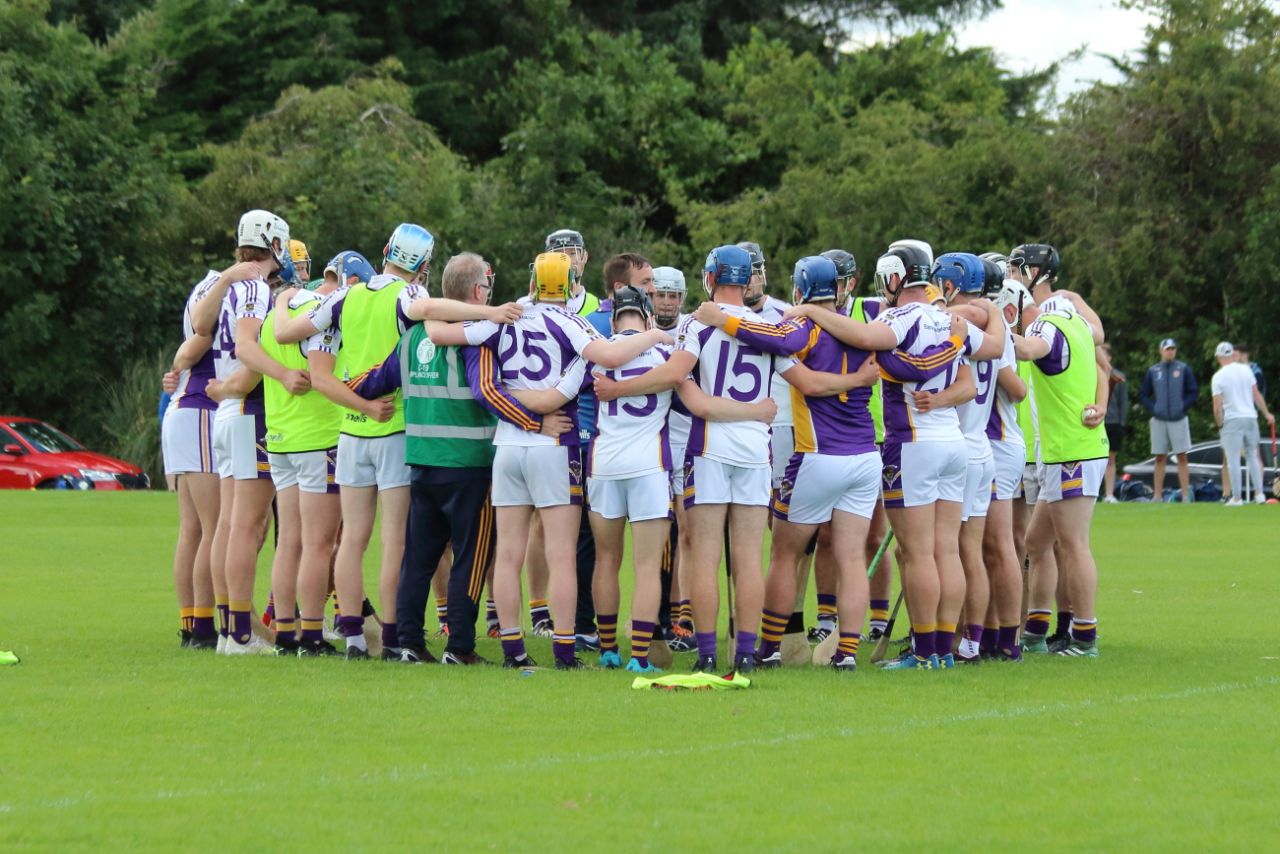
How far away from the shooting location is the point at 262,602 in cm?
1451

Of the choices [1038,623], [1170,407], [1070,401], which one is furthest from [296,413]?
[1170,407]

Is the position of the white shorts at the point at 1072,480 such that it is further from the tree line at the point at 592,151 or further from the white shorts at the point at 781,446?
the tree line at the point at 592,151

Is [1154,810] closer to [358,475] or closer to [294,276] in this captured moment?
[358,475]

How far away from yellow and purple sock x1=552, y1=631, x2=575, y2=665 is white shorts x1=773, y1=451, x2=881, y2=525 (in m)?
1.31

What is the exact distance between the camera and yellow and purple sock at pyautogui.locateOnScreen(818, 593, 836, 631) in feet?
39.6

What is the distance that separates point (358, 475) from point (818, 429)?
2.52 metres

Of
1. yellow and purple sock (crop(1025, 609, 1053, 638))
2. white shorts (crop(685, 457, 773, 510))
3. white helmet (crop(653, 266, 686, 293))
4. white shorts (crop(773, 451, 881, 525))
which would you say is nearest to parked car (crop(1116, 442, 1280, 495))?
yellow and purple sock (crop(1025, 609, 1053, 638))

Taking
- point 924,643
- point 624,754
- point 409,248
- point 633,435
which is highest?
point 409,248

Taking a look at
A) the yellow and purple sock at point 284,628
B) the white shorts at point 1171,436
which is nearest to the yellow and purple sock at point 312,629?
the yellow and purple sock at point 284,628

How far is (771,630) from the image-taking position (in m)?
10.5

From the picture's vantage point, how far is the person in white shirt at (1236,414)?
24.8 m

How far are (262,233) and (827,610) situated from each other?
4.14m

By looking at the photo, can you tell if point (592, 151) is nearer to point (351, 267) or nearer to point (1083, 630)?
point (351, 267)

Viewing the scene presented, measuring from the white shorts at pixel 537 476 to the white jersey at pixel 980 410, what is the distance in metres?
2.17
